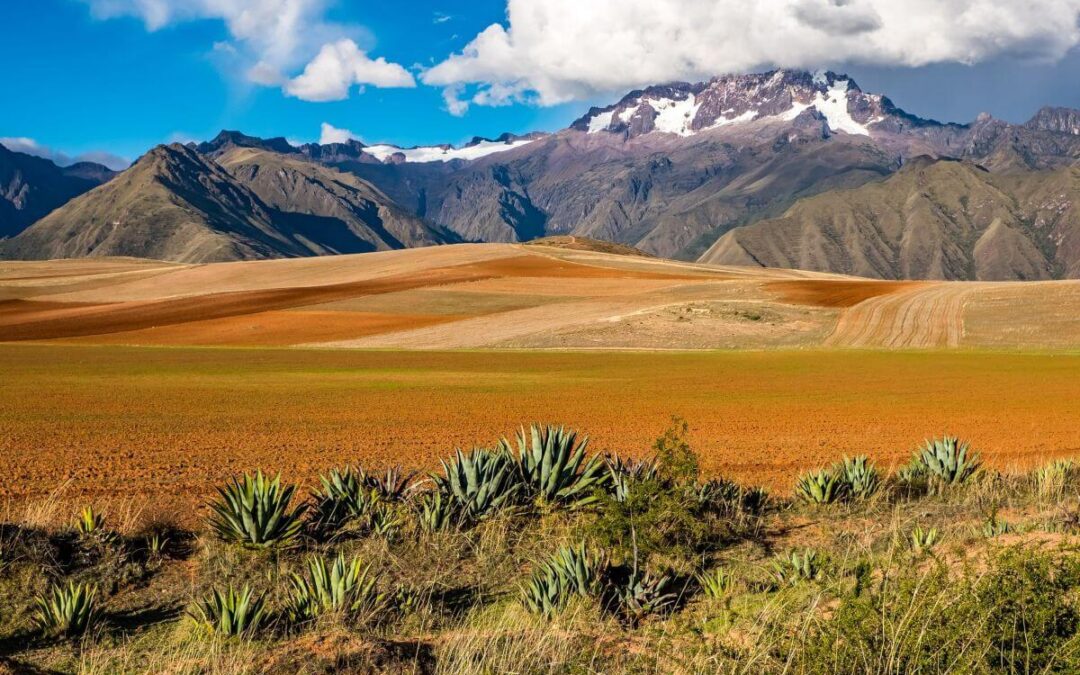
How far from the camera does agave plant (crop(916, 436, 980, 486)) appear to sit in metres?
14.7

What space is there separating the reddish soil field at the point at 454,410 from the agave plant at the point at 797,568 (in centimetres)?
744

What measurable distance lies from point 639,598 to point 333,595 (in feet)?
10.9

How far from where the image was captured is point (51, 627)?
8.13 m

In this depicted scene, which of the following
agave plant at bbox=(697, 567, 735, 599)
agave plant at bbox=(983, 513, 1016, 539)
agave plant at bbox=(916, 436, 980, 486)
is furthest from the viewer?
agave plant at bbox=(916, 436, 980, 486)

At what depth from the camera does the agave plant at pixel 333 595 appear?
26.6 ft

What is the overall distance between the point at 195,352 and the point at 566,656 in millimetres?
56171

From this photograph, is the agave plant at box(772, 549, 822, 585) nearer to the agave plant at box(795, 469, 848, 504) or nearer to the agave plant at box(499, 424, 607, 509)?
the agave plant at box(499, 424, 607, 509)

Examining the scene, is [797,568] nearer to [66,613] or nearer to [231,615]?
[231,615]

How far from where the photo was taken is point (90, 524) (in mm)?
10438

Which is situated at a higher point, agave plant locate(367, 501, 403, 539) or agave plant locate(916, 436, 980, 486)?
agave plant locate(916, 436, 980, 486)

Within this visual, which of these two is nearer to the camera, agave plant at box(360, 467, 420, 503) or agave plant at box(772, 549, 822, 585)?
agave plant at box(772, 549, 822, 585)

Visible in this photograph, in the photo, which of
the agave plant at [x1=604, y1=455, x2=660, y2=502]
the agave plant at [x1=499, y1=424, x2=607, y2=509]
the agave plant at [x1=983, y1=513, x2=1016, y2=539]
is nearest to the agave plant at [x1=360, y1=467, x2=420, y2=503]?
the agave plant at [x1=499, y1=424, x2=607, y2=509]

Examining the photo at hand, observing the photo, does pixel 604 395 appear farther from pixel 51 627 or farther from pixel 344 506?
pixel 51 627

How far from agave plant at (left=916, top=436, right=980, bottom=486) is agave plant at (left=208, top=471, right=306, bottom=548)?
11407 mm
